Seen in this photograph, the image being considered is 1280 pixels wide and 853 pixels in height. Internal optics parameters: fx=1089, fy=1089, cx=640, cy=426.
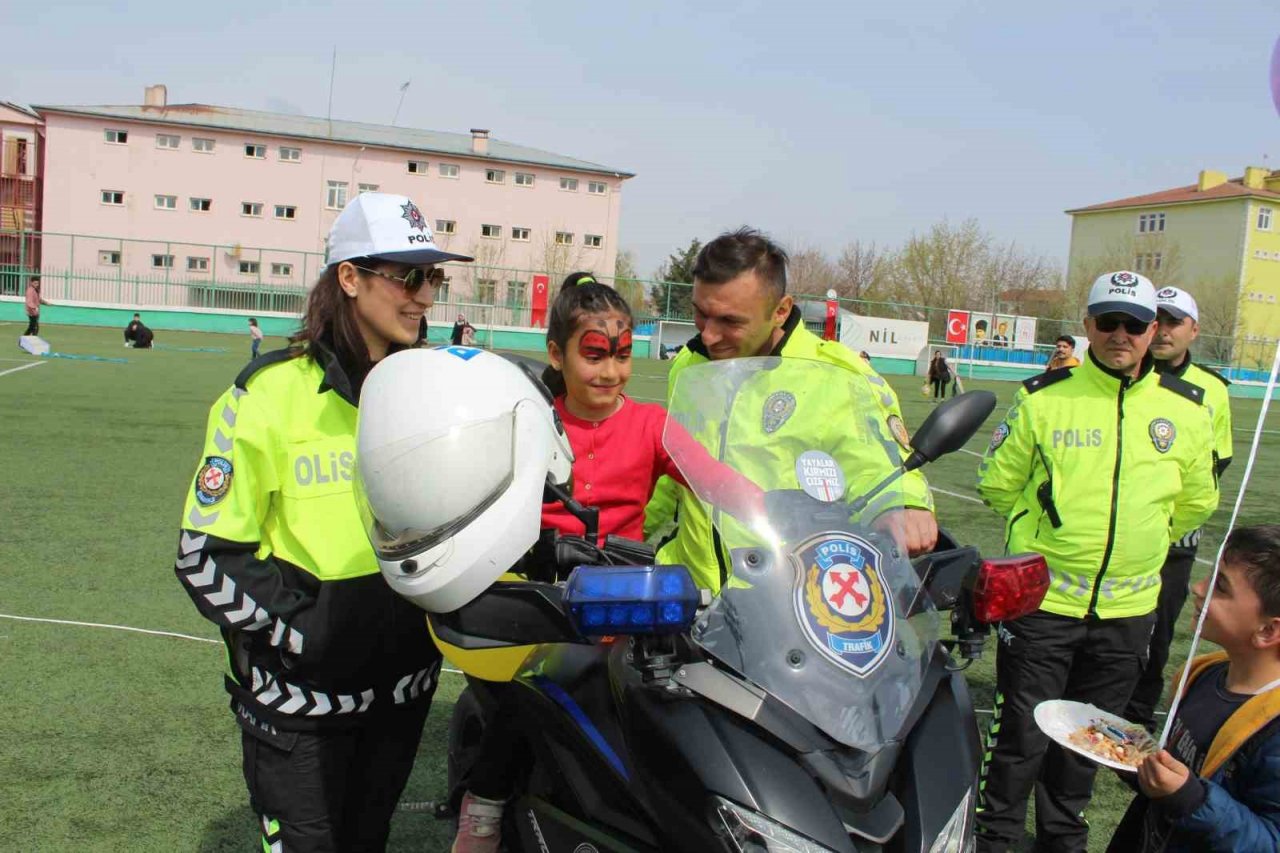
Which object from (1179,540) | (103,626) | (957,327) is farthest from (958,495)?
(957,327)

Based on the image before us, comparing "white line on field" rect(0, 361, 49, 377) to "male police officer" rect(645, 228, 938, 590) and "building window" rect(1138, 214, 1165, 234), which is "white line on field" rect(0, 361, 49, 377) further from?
"building window" rect(1138, 214, 1165, 234)

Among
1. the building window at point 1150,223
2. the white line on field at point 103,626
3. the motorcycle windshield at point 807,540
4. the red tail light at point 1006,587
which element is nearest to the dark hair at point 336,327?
the motorcycle windshield at point 807,540

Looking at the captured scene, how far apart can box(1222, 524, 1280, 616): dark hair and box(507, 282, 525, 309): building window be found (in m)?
45.4

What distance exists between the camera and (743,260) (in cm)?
341

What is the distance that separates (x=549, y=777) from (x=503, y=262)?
61040 mm

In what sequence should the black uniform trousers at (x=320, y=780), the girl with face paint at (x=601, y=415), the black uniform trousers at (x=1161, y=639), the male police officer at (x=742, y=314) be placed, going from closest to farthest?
the black uniform trousers at (x=320, y=780) < the girl with face paint at (x=601, y=415) < the male police officer at (x=742, y=314) < the black uniform trousers at (x=1161, y=639)

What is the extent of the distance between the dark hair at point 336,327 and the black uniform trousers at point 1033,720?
2692mm

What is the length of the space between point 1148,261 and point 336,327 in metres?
69.7

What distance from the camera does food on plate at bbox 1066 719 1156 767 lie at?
256cm

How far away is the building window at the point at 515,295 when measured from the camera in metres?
47.7

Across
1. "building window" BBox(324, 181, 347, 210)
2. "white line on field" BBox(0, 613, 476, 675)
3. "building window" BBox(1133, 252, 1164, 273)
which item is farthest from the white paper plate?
"building window" BBox(1133, 252, 1164, 273)

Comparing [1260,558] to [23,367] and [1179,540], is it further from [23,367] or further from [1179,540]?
[23,367]

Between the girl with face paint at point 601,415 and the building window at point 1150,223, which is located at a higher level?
the building window at point 1150,223

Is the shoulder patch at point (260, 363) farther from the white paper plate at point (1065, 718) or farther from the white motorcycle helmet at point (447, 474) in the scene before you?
the white paper plate at point (1065, 718)
